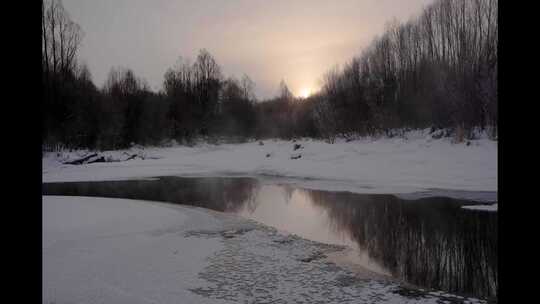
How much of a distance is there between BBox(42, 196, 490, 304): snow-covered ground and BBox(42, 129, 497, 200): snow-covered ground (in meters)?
7.57

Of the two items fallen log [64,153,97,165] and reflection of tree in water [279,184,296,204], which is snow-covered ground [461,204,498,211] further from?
fallen log [64,153,97,165]

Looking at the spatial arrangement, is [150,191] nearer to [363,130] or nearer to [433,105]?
[433,105]

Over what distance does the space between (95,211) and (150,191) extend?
4993 mm

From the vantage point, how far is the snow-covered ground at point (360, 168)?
15.7 m

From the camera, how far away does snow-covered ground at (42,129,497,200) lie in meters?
15.7

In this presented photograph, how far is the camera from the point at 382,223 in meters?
9.13

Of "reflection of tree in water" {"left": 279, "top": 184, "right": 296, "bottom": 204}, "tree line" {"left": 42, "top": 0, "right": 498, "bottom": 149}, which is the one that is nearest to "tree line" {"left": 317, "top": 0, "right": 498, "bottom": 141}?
"tree line" {"left": 42, "top": 0, "right": 498, "bottom": 149}

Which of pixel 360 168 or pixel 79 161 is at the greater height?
pixel 79 161

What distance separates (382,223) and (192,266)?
181 inches

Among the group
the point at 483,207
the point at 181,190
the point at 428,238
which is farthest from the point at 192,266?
the point at 181,190

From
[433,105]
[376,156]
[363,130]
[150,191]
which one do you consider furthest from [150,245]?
[363,130]

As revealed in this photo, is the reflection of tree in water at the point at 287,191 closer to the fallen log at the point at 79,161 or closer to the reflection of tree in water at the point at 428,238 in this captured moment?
the reflection of tree in water at the point at 428,238

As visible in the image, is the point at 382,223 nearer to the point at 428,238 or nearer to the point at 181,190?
the point at 428,238
